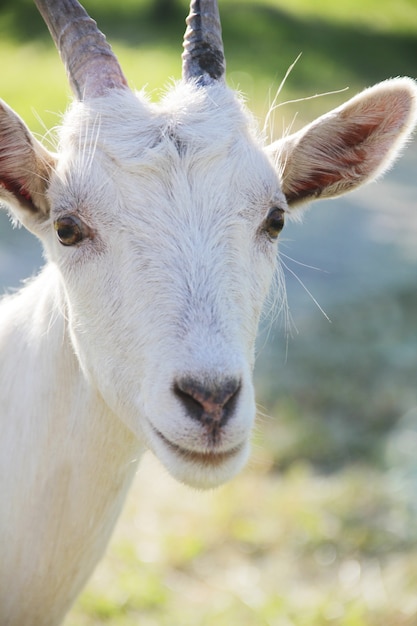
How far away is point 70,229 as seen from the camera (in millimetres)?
3574

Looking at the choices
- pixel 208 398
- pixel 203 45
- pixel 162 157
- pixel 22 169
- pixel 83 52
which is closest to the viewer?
pixel 208 398

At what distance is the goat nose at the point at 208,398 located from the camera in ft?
9.61

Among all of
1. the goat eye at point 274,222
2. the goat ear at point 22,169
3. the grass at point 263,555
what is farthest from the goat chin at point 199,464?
the grass at point 263,555

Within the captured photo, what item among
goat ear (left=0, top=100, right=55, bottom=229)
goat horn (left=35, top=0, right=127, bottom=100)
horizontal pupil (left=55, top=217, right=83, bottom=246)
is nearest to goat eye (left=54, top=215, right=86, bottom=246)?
horizontal pupil (left=55, top=217, right=83, bottom=246)

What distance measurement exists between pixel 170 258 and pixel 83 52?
3.98 ft

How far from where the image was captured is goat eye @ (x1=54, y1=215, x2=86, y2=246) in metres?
3.55

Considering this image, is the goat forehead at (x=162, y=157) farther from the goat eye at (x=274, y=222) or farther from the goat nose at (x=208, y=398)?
the goat nose at (x=208, y=398)

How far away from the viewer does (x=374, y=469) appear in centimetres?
762

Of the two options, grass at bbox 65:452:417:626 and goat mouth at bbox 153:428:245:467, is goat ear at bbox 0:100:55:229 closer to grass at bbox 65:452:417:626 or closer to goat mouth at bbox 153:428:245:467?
goat mouth at bbox 153:428:245:467

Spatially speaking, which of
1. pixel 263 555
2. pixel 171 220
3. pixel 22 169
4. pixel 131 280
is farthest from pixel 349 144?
pixel 263 555

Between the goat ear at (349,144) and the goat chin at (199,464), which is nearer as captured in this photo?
the goat chin at (199,464)

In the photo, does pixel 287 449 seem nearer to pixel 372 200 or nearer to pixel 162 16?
pixel 372 200

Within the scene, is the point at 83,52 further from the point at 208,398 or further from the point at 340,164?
the point at 208,398

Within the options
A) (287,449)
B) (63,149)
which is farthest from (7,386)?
(287,449)
